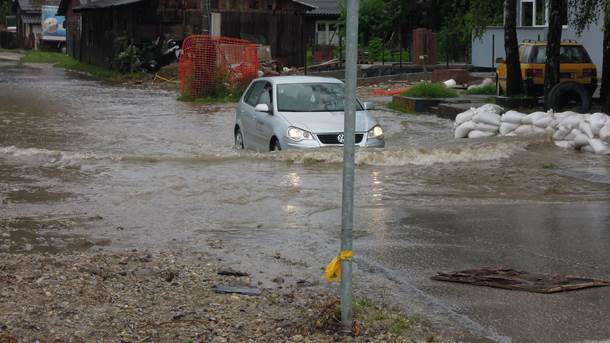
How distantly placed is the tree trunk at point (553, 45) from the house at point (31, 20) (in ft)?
243

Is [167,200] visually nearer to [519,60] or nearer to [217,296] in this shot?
[217,296]

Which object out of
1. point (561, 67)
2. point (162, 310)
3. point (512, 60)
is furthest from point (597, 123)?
point (162, 310)

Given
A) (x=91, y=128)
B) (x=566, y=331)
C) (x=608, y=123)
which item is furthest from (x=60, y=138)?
(x=566, y=331)

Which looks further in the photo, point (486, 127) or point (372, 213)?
point (486, 127)

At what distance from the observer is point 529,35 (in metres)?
35.8

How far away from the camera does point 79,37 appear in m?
62.2

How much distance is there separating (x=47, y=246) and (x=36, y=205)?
105 inches

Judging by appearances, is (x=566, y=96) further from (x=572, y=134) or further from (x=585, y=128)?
(x=585, y=128)

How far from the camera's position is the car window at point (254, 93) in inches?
645

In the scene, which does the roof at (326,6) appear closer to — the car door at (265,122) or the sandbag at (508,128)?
the sandbag at (508,128)

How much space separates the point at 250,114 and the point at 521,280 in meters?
9.35

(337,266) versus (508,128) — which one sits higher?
(508,128)

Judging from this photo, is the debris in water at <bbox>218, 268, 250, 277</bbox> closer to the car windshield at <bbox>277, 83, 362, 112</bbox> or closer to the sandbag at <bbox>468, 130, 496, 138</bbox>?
the car windshield at <bbox>277, 83, 362, 112</bbox>

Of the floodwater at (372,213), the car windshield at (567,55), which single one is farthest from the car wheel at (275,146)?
the car windshield at (567,55)
